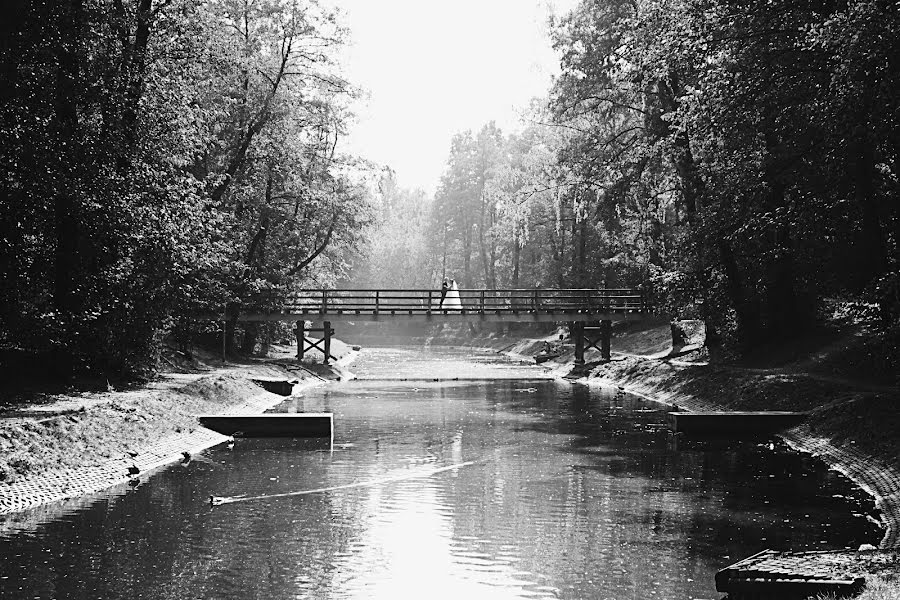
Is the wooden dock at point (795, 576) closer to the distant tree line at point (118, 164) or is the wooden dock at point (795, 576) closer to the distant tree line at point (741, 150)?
the distant tree line at point (741, 150)

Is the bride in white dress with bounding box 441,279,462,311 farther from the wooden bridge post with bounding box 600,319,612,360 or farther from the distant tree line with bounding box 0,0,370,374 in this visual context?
the distant tree line with bounding box 0,0,370,374

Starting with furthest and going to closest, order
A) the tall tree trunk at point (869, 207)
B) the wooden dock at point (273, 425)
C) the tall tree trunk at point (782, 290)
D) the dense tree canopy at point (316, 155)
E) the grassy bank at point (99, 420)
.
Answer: the tall tree trunk at point (782, 290)
the wooden dock at point (273, 425)
the dense tree canopy at point (316, 155)
the tall tree trunk at point (869, 207)
the grassy bank at point (99, 420)

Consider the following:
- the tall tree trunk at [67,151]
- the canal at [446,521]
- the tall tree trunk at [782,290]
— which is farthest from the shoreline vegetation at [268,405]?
the tall tree trunk at [67,151]

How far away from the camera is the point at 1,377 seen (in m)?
25.6

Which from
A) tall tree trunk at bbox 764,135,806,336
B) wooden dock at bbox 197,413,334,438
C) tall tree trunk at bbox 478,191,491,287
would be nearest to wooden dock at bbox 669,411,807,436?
tall tree trunk at bbox 764,135,806,336

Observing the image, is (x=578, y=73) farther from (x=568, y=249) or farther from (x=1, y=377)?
(x=568, y=249)

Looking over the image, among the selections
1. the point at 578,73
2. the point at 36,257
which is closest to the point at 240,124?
the point at 578,73

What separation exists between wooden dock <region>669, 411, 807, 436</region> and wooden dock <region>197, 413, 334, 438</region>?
9724 mm

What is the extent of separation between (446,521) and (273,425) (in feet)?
40.4

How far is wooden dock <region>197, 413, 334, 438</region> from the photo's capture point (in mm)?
27734

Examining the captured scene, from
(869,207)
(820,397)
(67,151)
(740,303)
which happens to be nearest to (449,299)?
(740,303)

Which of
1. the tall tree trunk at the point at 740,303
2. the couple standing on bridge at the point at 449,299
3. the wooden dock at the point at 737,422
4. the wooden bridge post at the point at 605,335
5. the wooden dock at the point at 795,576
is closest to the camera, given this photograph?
the wooden dock at the point at 795,576

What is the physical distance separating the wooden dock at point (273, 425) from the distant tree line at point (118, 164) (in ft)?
11.9

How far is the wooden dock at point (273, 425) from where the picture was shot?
2773 centimetres
